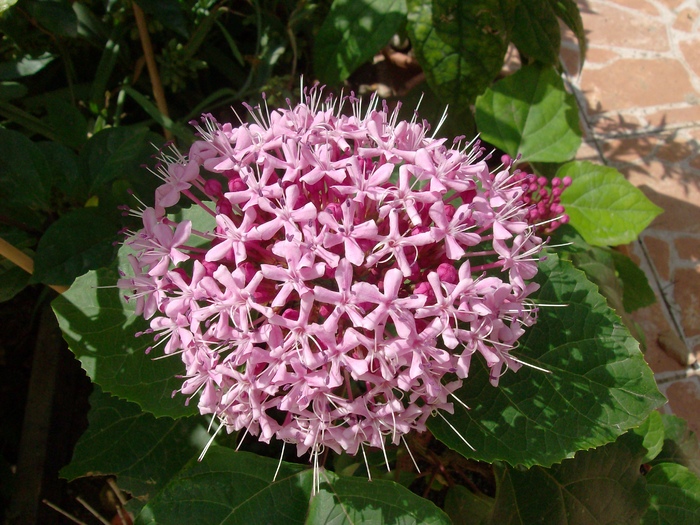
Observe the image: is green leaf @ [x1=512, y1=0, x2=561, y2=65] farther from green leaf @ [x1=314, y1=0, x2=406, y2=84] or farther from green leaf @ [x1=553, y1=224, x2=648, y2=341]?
green leaf @ [x1=553, y1=224, x2=648, y2=341]

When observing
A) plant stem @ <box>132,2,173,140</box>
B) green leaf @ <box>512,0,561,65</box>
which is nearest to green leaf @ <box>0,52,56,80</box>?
plant stem @ <box>132,2,173,140</box>

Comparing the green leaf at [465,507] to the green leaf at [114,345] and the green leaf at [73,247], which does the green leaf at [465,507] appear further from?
the green leaf at [73,247]

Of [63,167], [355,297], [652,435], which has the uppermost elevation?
[355,297]

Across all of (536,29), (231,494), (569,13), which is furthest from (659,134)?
(231,494)

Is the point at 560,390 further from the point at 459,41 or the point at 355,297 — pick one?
the point at 459,41

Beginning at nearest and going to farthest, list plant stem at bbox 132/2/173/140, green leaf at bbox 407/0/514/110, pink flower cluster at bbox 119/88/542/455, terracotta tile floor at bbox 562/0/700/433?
1. pink flower cluster at bbox 119/88/542/455
2. green leaf at bbox 407/0/514/110
3. plant stem at bbox 132/2/173/140
4. terracotta tile floor at bbox 562/0/700/433

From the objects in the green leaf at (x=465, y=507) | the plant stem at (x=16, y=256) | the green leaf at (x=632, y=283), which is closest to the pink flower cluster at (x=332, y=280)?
the plant stem at (x=16, y=256)
